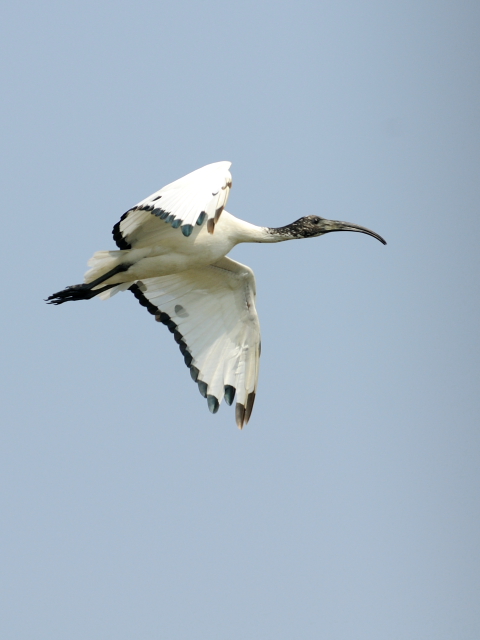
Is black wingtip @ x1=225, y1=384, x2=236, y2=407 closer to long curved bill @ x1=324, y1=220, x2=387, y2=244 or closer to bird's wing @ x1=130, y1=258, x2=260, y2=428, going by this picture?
bird's wing @ x1=130, y1=258, x2=260, y2=428

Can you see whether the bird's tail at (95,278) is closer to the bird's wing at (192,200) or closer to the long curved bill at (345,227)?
the bird's wing at (192,200)

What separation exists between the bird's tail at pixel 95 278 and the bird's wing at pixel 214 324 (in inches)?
30.8

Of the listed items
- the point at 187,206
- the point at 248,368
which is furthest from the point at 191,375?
the point at 187,206

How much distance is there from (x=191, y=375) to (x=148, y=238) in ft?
5.40

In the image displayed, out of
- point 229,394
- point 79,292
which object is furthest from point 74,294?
point 229,394

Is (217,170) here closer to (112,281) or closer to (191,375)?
(112,281)

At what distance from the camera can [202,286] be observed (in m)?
12.1

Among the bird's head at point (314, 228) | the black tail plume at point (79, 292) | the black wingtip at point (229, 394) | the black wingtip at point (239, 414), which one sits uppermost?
the bird's head at point (314, 228)

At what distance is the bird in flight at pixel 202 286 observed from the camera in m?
10.9

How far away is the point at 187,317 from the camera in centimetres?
1224

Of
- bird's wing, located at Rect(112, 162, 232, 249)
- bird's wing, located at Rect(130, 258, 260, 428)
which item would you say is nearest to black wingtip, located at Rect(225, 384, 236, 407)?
bird's wing, located at Rect(130, 258, 260, 428)

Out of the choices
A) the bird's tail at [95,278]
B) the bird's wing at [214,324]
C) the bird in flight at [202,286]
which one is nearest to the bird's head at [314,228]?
the bird in flight at [202,286]

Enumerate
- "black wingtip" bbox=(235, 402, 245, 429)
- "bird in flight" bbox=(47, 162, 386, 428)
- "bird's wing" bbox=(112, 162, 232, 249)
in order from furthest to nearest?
"black wingtip" bbox=(235, 402, 245, 429) → "bird in flight" bbox=(47, 162, 386, 428) → "bird's wing" bbox=(112, 162, 232, 249)

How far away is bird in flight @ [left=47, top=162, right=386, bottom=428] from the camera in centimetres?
1093
